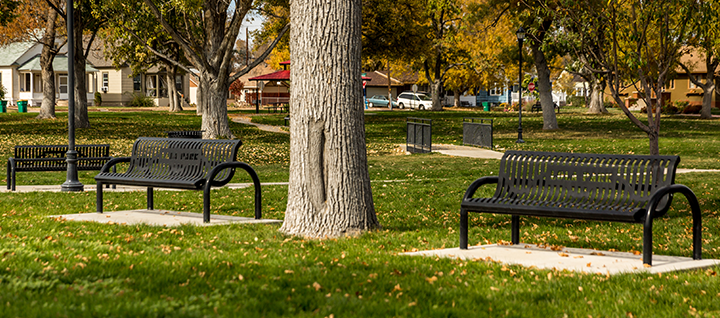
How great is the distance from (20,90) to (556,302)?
5903 centimetres

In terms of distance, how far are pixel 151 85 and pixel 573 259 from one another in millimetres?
59222

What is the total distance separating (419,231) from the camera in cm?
801

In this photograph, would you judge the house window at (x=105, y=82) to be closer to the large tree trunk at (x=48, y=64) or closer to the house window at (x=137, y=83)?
the house window at (x=137, y=83)

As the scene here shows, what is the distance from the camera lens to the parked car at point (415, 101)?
64562 mm

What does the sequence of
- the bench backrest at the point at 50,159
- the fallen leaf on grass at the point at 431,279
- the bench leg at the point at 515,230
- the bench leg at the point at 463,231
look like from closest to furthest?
the fallen leaf on grass at the point at 431,279 < the bench leg at the point at 463,231 < the bench leg at the point at 515,230 < the bench backrest at the point at 50,159

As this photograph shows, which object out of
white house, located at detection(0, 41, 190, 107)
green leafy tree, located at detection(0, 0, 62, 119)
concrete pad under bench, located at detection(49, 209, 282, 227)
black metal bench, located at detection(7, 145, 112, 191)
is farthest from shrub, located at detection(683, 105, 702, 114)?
concrete pad under bench, located at detection(49, 209, 282, 227)

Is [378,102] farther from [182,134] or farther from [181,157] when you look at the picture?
[181,157]

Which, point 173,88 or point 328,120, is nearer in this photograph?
point 328,120

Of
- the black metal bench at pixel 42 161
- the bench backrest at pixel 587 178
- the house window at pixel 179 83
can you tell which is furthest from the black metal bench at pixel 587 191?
the house window at pixel 179 83

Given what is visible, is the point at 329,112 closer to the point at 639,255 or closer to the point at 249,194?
the point at 639,255

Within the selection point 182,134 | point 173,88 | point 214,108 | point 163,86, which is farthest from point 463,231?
point 163,86

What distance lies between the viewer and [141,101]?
5816cm

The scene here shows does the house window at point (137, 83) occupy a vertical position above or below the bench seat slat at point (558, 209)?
above

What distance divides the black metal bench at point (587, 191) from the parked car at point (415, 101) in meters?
57.1
